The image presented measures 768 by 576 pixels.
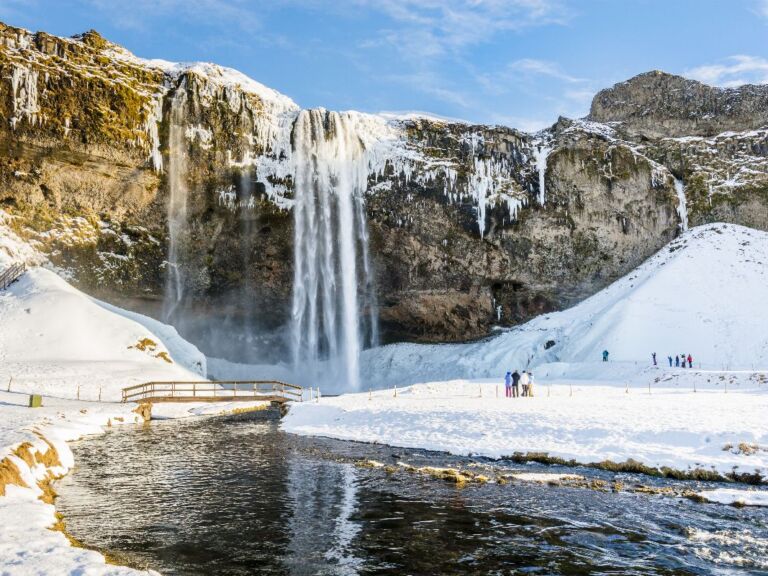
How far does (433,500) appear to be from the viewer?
1266 cm

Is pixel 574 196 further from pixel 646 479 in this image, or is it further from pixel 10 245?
pixel 10 245

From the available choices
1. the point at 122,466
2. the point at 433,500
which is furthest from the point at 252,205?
the point at 433,500

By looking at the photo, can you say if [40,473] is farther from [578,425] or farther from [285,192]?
[285,192]

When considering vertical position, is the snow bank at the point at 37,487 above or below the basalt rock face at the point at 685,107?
below

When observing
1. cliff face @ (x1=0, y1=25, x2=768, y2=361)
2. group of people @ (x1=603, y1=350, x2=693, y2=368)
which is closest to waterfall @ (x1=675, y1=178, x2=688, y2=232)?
cliff face @ (x1=0, y1=25, x2=768, y2=361)

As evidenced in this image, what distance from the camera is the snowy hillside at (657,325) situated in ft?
141

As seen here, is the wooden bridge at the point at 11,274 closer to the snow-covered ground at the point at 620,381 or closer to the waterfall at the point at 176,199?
the waterfall at the point at 176,199

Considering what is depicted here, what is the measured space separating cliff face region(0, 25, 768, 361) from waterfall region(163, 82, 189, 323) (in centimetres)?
15

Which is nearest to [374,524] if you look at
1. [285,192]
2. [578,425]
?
[578,425]

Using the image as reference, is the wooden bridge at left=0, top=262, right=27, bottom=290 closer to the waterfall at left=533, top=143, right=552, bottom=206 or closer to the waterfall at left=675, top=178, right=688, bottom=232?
the waterfall at left=533, top=143, right=552, bottom=206

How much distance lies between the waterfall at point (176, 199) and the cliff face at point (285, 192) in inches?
6.0

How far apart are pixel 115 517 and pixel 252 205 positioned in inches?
1589

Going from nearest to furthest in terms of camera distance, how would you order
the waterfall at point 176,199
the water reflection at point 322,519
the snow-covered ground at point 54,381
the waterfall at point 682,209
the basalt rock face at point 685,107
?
the snow-covered ground at point 54,381
the water reflection at point 322,519
the waterfall at point 176,199
the waterfall at point 682,209
the basalt rock face at point 685,107

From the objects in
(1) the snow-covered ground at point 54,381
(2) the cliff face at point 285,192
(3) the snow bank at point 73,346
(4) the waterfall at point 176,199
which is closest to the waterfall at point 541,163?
(2) the cliff face at point 285,192
